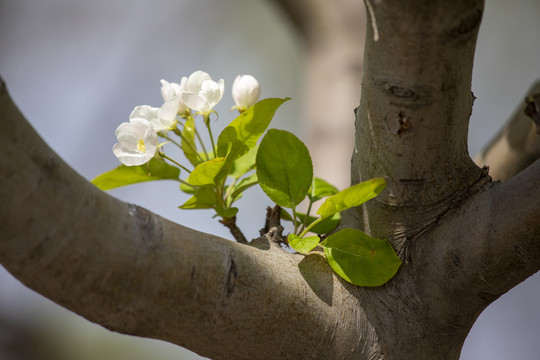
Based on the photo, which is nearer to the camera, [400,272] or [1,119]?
[1,119]

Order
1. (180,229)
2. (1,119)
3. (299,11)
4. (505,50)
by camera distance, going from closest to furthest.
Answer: (1,119) < (180,229) < (299,11) < (505,50)

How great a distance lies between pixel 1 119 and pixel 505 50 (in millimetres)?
3155

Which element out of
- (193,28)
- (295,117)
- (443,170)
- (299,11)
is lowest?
(443,170)

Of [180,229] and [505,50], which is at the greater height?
[505,50]

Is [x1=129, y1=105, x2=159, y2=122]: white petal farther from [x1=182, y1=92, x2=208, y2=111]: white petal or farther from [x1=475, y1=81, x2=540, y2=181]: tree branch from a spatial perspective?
[x1=475, y1=81, x2=540, y2=181]: tree branch

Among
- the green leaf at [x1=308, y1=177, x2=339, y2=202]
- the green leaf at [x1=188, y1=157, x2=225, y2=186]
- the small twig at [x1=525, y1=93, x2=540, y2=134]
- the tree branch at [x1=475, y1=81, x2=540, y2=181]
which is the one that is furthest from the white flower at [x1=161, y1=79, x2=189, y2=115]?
the tree branch at [x1=475, y1=81, x2=540, y2=181]

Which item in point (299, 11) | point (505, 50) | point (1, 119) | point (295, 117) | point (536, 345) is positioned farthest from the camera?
point (295, 117)

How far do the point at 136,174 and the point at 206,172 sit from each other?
0.13m

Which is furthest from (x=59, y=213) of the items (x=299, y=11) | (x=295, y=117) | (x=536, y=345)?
(x=295, y=117)

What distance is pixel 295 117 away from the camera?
321 cm

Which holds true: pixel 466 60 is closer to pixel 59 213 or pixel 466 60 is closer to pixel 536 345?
pixel 59 213

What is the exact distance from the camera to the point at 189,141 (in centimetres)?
62

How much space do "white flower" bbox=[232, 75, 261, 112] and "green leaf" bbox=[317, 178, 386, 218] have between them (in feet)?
0.67

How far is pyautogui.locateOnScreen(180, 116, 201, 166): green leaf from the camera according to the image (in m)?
0.61
